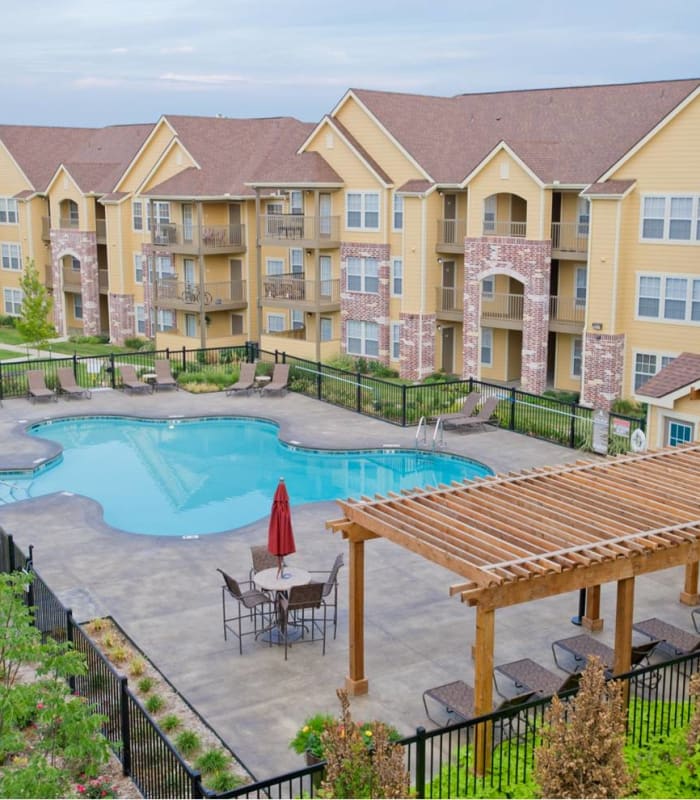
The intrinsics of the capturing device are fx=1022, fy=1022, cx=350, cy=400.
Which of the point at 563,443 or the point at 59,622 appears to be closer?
the point at 59,622

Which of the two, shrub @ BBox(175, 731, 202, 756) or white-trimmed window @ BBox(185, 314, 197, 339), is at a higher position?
white-trimmed window @ BBox(185, 314, 197, 339)

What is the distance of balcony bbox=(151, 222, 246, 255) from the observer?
42344 millimetres

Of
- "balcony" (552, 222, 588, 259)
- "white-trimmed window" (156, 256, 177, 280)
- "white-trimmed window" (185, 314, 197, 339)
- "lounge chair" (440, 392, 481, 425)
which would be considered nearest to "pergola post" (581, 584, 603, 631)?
"lounge chair" (440, 392, 481, 425)

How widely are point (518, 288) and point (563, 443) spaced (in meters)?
10.7

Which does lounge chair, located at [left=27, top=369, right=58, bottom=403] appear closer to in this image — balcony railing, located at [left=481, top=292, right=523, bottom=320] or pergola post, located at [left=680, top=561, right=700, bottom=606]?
balcony railing, located at [left=481, top=292, right=523, bottom=320]

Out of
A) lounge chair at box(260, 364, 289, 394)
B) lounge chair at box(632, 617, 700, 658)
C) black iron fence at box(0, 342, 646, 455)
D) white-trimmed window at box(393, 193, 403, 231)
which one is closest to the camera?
lounge chair at box(632, 617, 700, 658)

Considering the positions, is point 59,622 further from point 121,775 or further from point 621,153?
point 621,153

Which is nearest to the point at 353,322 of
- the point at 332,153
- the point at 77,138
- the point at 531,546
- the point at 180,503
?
the point at 332,153

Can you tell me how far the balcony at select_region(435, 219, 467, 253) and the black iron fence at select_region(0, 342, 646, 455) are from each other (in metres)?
5.85

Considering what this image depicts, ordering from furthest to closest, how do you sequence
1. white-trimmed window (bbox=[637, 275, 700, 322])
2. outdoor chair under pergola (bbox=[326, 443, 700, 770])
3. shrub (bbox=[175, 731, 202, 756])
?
white-trimmed window (bbox=[637, 275, 700, 322])
shrub (bbox=[175, 731, 202, 756])
outdoor chair under pergola (bbox=[326, 443, 700, 770])

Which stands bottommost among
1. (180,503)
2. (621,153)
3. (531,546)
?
(180,503)

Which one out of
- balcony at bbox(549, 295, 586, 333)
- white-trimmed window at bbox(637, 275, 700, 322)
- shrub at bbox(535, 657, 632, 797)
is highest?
white-trimmed window at bbox(637, 275, 700, 322)

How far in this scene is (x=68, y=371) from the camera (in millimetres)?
33500

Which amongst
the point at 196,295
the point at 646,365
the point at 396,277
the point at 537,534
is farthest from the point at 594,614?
the point at 196,295
